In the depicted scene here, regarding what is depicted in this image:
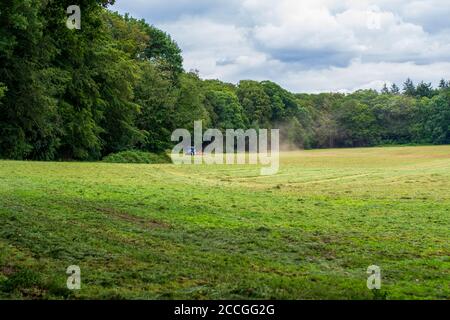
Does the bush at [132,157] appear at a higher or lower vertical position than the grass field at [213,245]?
higher

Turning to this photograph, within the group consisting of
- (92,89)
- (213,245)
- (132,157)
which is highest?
(92,89)

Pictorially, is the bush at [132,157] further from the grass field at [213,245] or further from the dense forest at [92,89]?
the grass field at [213,245]

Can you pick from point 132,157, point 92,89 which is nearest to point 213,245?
point 92,89

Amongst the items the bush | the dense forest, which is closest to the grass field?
the dense forest

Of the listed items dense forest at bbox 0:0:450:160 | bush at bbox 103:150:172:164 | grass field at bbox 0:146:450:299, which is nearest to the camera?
grass field at bbox 0:146:450:299

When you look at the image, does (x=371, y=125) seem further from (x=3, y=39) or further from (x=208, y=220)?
(x=208, y=220)

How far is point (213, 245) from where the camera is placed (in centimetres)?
1293

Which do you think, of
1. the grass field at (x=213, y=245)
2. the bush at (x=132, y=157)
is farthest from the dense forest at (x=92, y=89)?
the grass field at (x=213, y=245)

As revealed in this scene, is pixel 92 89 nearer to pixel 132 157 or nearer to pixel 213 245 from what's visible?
pixel 132 157

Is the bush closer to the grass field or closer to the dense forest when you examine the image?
the dense forest

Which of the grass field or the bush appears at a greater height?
the bush

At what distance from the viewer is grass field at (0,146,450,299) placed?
852 centimetres

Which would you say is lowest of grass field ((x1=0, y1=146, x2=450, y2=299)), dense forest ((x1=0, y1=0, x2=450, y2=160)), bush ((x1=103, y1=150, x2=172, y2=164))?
grass field ((x1=0, y1=146, x2=450, y2=299))

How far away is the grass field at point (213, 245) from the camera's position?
8516mm
